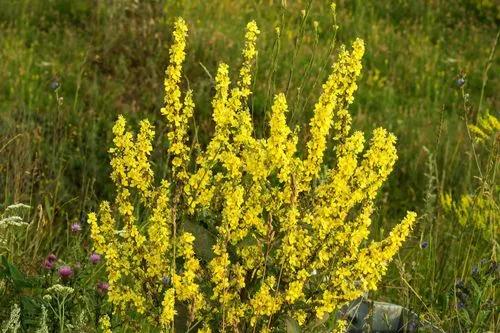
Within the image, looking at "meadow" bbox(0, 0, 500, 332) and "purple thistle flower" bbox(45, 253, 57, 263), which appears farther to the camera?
"meadow" bbox(0, 0, 500, 332)

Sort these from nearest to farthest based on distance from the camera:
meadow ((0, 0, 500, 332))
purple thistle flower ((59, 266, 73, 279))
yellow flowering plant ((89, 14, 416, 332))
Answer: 1. yellow flowering plant ((89, 14, 416, 332))
2. purple thistle flower ((59, 266, 73, 279))
3. meadow ((0, 0, 500, 332))

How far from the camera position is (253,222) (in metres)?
2.98

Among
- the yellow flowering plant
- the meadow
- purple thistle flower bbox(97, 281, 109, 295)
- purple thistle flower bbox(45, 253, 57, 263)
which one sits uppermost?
the yellow flowering plant

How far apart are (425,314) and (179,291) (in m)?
1.44

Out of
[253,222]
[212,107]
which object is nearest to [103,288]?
[253,222]

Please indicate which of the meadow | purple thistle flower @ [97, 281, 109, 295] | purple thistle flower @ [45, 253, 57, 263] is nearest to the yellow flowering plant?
purple thistle flower @ [97, 281, 109, 295]

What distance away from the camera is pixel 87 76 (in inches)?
313

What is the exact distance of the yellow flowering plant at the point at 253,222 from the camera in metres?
2.92

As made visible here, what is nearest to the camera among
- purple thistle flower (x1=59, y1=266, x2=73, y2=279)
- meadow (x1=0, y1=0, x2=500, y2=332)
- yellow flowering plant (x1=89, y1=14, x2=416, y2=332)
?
yellow flowering plant (x1=89, y1=14, x2=416, y2=332)

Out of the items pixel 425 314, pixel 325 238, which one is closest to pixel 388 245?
pixel 325 238

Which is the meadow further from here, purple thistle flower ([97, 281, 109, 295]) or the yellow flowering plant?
the yellow flowering plant

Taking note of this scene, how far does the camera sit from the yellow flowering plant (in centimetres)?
292

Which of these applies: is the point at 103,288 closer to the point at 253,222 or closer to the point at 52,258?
the point at 52,258

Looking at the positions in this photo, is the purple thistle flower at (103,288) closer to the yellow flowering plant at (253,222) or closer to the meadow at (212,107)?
the meadow at (212,107)
